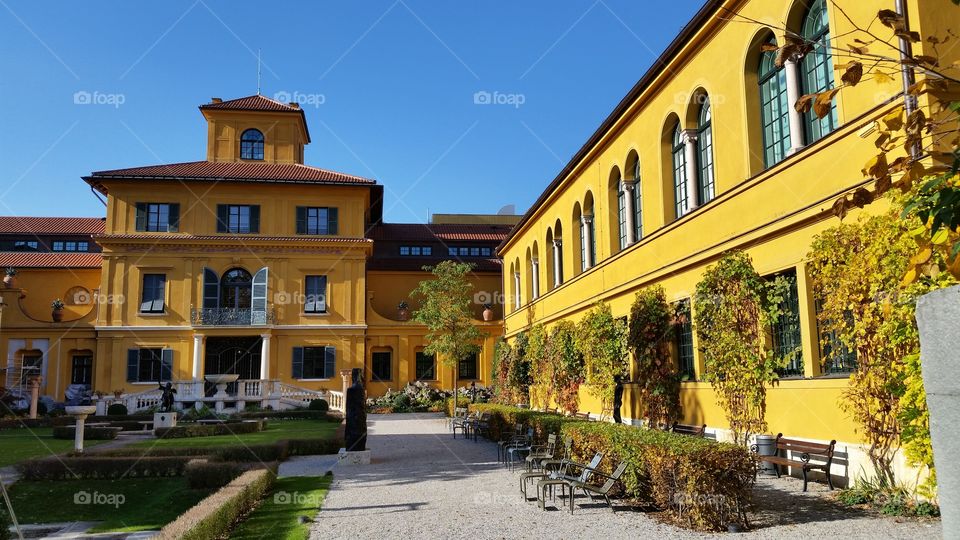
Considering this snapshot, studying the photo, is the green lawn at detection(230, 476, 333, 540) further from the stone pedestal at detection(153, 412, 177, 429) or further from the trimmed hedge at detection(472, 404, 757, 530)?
the stone pedestal at detection(153, 412, 177, 429)

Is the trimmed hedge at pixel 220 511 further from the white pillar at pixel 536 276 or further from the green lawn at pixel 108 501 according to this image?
the white pillar at pixel 536 276

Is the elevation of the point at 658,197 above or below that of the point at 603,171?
below

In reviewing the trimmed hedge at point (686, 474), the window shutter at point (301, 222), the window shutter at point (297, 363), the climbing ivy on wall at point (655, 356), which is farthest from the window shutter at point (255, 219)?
the trimmed hedge at point (686, 474)

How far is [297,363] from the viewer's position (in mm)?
38031

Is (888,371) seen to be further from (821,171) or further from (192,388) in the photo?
(192,388)

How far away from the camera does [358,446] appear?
628 inches

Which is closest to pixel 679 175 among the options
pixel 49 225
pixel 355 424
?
pixel 355 424

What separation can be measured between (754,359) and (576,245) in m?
12.9

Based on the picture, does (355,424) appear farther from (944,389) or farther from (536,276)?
(536,276)

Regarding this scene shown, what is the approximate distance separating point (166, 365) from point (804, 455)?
34.4m

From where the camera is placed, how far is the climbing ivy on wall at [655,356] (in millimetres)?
16031

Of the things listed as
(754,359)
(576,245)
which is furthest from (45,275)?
(754,359)

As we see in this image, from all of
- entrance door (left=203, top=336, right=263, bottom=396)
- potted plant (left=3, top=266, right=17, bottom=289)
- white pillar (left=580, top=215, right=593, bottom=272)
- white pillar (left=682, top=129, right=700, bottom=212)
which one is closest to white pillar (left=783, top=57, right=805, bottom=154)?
white pillar (left=682, top=129, right=700, bottom=212)

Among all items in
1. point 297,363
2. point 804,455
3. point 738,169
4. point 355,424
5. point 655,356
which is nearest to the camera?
point 804,455
